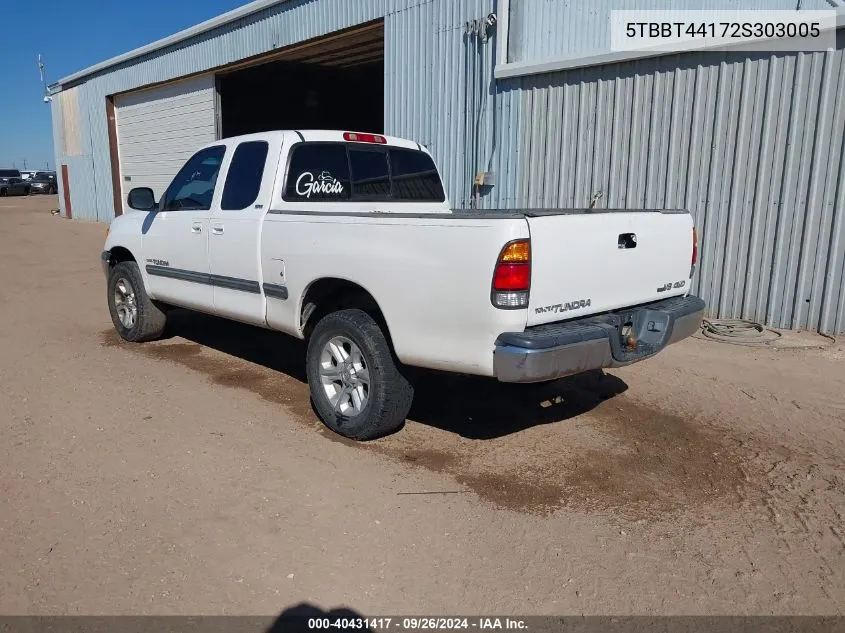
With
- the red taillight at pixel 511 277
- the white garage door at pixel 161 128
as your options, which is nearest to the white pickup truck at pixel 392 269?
the red taillight at pixel 511 277

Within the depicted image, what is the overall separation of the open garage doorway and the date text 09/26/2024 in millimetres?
12582

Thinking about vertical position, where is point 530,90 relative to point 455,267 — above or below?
above

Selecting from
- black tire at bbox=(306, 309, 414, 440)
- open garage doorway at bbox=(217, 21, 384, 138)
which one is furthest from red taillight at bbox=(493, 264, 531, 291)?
open garage doorway at bbox=(217, 21, 384, 138)

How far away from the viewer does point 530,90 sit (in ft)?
30.5

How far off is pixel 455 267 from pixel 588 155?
580cm

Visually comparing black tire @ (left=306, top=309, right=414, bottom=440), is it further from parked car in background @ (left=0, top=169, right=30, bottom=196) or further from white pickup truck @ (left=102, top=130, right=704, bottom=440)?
parked car in background @ (left=0, top=169, right=30, bottom=196)

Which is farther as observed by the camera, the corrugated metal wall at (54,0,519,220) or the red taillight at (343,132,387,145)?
the corrugated metal wall at (54,0,519,220)

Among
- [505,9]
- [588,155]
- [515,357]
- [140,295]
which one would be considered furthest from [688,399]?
[505,9]

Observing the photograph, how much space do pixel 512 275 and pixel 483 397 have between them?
6.92ft

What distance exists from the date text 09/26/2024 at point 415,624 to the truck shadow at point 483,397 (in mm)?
1845

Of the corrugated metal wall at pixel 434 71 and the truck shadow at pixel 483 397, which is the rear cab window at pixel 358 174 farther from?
the corrugated metal wall at pixel 434 71

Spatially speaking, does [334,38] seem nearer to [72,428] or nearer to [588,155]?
[588,155]

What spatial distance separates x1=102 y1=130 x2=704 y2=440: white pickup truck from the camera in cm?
362

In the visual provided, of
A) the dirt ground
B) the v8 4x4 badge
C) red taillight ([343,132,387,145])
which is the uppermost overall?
red taillight ([343,132,387,145])
